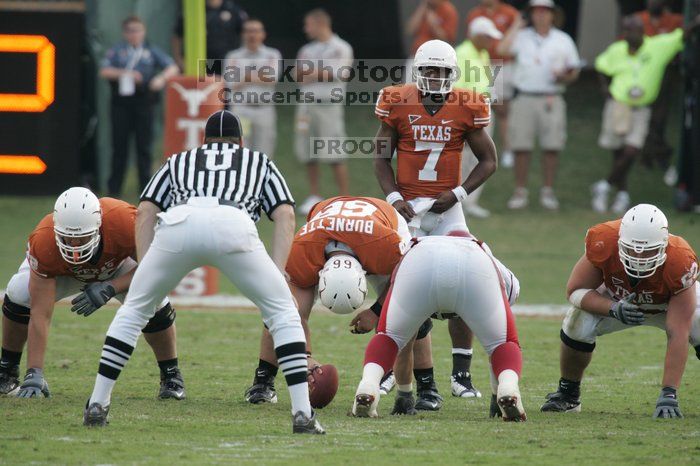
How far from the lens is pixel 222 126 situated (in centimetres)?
612

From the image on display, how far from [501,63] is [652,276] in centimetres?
863

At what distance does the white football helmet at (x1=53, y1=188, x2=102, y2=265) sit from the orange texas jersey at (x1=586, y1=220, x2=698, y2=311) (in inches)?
99.0

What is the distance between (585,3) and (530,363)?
1182 centimetres

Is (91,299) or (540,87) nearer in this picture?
(91,299)

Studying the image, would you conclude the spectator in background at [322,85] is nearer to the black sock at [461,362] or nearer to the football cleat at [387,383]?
the football cleat at [387,383]

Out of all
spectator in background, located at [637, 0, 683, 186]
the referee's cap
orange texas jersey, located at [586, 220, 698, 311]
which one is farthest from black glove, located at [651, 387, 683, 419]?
spectator in background, located at [637, 0, 683, 186]

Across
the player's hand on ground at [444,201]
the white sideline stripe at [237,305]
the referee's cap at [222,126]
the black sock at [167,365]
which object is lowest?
the white sideline stripe at [237,305]

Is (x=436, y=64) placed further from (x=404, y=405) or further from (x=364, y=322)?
(x=404, y=405)

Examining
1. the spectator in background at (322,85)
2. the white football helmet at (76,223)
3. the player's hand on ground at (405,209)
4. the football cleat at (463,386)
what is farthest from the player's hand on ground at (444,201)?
the spectator in background at (322,85)

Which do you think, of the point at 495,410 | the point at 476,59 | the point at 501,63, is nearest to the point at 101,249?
the point at 495,410

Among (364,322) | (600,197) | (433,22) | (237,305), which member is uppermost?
(433,22)

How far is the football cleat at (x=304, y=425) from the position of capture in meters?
5.62

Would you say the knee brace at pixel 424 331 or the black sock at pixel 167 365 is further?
the black sock at pixel 167 365

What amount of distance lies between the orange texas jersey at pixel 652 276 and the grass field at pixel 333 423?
0.60 metres
